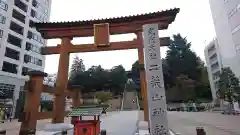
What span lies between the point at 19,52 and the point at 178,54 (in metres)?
37.3

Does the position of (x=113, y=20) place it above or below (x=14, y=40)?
below

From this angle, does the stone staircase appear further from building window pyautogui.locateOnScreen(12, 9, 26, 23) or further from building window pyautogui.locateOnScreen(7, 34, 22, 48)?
A: building window pyautogui.locateOnScreen(12, 9, 26, 23)

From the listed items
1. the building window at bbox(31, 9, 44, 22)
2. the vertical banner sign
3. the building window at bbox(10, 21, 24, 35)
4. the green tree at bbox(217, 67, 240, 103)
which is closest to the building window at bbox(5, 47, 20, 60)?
the building window at bbox(10, 21, 24, 35)

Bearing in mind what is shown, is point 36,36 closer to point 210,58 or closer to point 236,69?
point 236,69

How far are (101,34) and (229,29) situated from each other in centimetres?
2551

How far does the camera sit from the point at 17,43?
1224 inches

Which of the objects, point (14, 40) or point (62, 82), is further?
point (14, 40)

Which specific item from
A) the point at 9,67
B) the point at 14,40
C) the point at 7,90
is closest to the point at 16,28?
the point at 14,40

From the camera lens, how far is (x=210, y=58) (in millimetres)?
54156

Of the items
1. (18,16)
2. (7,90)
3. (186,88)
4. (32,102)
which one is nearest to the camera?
(32,102)

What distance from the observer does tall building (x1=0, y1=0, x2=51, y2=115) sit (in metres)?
27.4

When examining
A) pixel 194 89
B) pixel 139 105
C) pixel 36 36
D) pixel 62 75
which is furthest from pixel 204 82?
pixel 62 75

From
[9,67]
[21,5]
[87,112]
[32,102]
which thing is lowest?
[87,112]

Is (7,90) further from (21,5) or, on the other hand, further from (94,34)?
(94,34)
